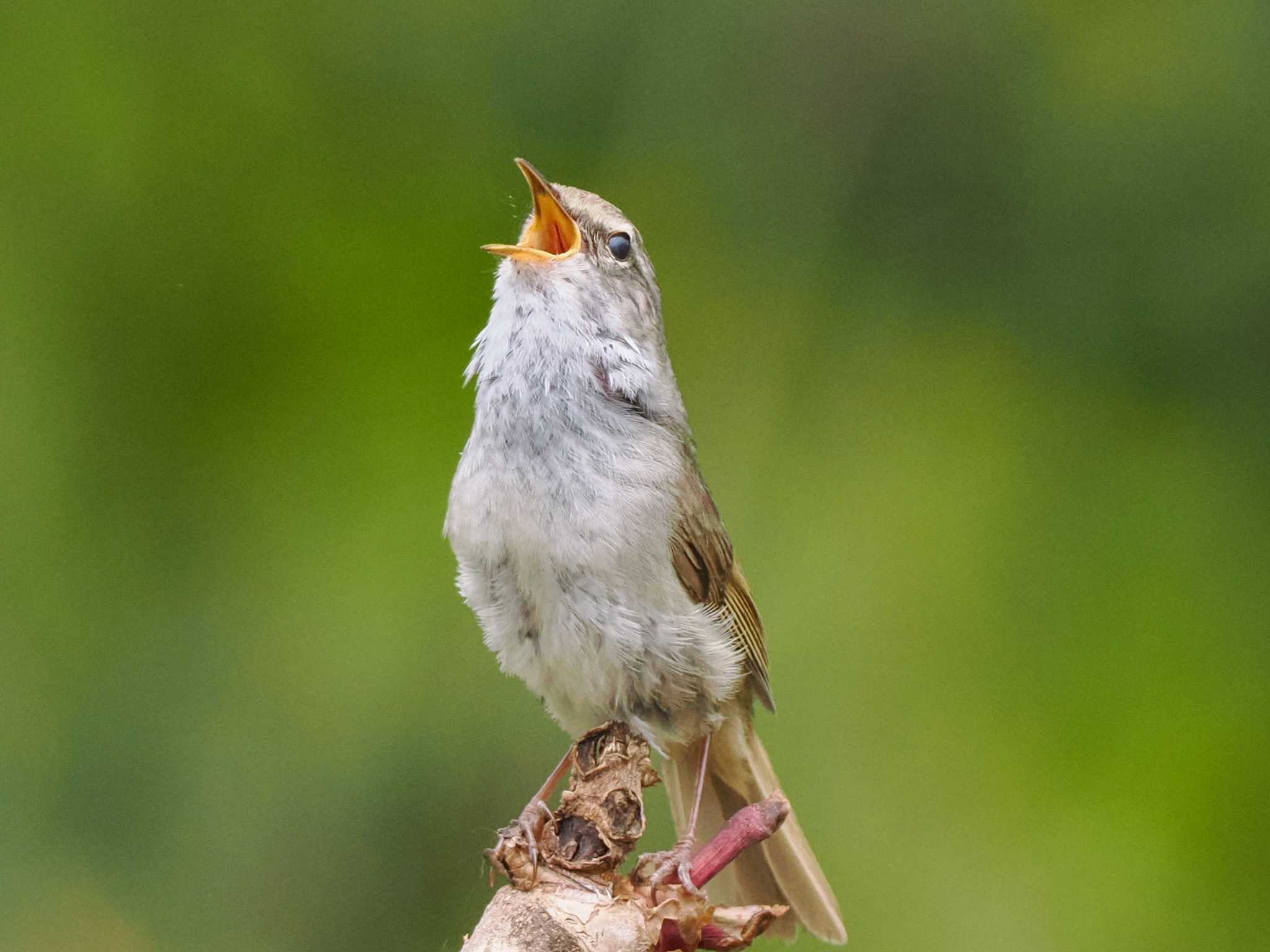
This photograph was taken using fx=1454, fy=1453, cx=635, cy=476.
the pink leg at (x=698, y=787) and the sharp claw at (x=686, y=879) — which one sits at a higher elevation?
the sharp claw at (x=686, y=879)

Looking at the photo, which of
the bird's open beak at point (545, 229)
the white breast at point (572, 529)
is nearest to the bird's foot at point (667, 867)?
the white breast at point (572, 529)

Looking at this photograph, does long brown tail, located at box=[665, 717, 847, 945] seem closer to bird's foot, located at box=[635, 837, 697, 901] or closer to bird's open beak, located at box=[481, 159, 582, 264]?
bird's foot, located at box=[635, 837, 697, 901]

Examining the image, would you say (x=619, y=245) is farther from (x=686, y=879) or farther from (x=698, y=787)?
(x=686, y=879)

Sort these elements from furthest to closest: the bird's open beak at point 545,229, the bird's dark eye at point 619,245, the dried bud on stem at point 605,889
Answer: the bird's dark eye at point 619,245 → the bird's open beak at point 545,229 → the dried bud on stem at point 605,889

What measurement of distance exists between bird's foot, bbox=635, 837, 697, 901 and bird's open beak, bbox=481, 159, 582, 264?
3.61ft

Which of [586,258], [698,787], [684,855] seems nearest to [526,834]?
[684,855]

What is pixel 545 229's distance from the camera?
2.98m

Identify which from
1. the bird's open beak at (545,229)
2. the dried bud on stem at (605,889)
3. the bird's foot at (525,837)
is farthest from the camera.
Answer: the bird's open beak at (545,229)

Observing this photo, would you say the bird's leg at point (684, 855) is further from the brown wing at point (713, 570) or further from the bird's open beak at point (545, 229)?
the bird's open beak at point (545, 229)

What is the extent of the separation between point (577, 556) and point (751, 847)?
33.7 inches

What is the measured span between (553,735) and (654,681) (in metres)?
0.78

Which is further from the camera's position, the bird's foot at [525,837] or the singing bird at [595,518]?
the singing bird at [595,518]

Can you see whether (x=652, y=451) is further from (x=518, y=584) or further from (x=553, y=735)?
(x=553, y=735)

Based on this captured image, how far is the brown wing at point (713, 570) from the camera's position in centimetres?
275
